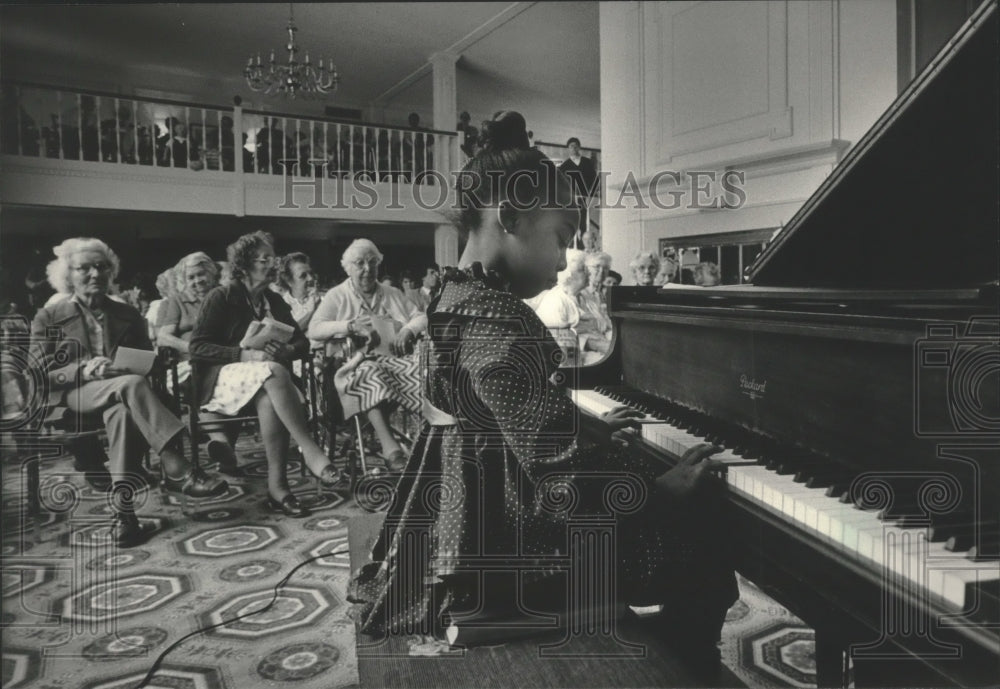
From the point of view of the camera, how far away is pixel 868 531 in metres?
0.85

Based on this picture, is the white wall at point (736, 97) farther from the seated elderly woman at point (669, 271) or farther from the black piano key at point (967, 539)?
the black piano key at point (967, 539)

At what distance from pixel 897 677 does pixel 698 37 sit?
4794 millimetres

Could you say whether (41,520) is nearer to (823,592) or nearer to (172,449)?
(172,449)

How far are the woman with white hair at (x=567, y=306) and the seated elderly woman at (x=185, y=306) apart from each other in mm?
2225

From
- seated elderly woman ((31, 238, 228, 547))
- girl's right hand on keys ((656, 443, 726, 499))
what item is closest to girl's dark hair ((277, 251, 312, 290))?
seated elderly woman ((31, 238, 228, 547))

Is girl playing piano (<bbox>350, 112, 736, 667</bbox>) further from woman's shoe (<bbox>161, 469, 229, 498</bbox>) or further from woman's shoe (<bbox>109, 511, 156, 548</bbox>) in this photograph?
woman's shoe (<bbox>161, 469, 229, 498</bbox>)

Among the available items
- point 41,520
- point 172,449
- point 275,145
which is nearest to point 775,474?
point 172,449

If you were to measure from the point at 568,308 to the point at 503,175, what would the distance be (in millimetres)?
3376

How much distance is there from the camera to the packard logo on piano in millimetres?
1308

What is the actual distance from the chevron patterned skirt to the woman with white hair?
3.69ft

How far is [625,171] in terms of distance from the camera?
18.0 ft

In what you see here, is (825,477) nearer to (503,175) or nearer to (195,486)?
(503,175)

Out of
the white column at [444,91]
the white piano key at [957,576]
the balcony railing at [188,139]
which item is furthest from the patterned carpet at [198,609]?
the white column at [444,91]
